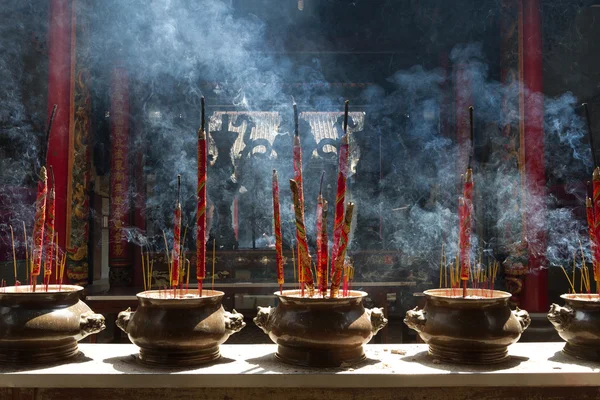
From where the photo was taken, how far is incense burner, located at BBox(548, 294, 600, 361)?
1.61 metres

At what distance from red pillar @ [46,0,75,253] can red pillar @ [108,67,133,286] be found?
1.19m

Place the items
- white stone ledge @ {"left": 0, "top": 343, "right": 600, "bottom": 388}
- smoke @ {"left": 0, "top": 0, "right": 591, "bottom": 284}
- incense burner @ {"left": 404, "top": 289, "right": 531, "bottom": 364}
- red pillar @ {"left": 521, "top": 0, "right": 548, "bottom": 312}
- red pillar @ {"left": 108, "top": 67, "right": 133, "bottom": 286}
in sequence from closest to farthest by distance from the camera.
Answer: white stone ledge @ {"left": 0, "top": 343, "right": 600, "bottom": 388} < incense burner @ {"left": 404, "top": 289, "right": 531, "bottom": 364} < red pillar @ {"left": 521, "top": 0, "right": 548, "bottom": 312} < smoke @ {"left": 0, "top": 0, "right": 591, "bottom": 284} < red pillar @ {"left": 108, "top": 67, "right": 133, "bottom": 286}

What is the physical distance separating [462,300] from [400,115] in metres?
5.62

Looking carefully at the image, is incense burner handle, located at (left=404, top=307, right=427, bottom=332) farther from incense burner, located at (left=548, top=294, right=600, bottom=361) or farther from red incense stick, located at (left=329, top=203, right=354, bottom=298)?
incense burner, located at (left=548, top=294, right=600, bottom=361)

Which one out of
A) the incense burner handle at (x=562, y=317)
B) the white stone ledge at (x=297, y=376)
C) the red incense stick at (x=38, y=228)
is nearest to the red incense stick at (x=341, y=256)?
the white stone ledge at (x=297, y=376)

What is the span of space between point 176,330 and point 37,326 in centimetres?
37

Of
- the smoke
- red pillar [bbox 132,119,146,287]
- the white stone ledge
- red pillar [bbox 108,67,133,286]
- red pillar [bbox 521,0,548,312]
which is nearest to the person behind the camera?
the white stone ledge

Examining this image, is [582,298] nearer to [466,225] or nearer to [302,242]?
[466,225]

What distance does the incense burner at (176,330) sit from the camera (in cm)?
152

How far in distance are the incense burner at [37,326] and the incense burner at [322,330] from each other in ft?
1.88

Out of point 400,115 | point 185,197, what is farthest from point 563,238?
point 185,197

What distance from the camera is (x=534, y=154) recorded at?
4961mm

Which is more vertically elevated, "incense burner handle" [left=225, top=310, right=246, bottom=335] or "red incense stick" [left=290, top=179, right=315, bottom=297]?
"red incense stick" [left=290, top=179, right=315, bottom=297]

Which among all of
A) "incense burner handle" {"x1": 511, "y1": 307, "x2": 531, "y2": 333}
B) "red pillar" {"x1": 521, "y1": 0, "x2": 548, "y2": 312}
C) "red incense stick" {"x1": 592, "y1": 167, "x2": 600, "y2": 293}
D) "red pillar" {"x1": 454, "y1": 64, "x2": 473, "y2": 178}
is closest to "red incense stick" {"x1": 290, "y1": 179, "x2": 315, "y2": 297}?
"incense burner handle" {"x1": 511, "y1": 307, "x2": 531, "y2": 333}
